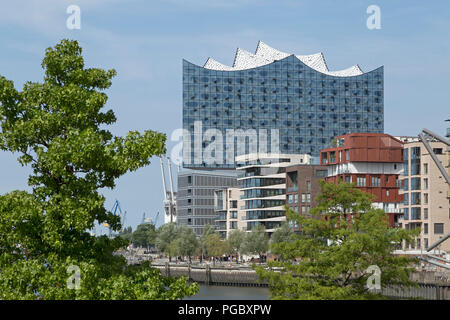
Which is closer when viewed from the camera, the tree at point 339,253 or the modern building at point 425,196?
the tree at point 339,253

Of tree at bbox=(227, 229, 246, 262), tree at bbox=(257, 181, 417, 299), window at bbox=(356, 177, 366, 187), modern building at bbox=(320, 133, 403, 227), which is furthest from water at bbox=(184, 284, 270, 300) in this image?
tree at bbox=(257, 181, 417, 299)

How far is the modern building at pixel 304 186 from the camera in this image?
17725 centimetres

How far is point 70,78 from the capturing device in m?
21.7

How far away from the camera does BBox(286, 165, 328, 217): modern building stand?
17725 centimetres

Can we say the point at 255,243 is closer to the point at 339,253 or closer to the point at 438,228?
the point at 438,228

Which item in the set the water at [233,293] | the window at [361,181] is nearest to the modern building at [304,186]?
the window at [361,181]

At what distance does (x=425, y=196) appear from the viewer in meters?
154

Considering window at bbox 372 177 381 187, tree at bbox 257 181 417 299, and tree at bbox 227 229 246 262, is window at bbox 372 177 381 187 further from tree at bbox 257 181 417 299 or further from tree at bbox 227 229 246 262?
tree at bbox 257 181 417 299

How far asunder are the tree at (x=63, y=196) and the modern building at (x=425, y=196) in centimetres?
13496

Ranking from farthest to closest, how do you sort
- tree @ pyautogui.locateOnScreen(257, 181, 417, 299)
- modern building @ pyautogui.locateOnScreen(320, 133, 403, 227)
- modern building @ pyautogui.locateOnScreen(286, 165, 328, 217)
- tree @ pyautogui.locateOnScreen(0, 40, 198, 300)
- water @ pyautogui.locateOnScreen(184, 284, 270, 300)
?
modern building @ pyautogui.locateOnScreen(286, 165, 328, 217), modern building @ pyautogui.locateOnScreen(320, 133, 403, 227), water @ pyautogui.locateOnScreen(184, 284, 270, 300), tree @ pyautogui.locateOnScreen(257, 181, 417, 299), tree @ pyautogui.locateOnScreen(0, 40, 198, 300)

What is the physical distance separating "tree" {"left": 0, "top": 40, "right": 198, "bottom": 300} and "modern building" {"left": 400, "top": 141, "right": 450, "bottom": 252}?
134963 mm

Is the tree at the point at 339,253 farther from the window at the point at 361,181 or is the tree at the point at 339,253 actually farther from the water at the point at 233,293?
the window at the point at 361,181

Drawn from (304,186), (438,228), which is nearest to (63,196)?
(438,228)
